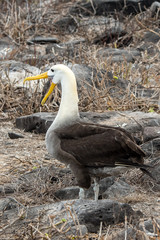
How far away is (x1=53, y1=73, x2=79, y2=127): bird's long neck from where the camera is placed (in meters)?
3.79

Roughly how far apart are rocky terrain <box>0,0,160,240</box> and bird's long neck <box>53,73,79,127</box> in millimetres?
487

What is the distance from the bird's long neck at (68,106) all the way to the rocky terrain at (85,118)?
1.60ft

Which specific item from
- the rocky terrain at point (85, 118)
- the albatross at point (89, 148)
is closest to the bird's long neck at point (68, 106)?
the albatross at point (89, 148)

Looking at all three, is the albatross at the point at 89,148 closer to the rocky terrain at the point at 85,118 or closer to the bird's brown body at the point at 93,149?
the bird's brown body at the point at 93,149

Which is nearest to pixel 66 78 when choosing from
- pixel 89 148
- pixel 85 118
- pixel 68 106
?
pixel 68 106

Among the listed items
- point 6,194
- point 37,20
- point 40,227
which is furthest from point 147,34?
point 40,227

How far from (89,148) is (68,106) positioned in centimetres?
37

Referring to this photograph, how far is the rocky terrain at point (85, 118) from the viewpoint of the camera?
10.3 ft

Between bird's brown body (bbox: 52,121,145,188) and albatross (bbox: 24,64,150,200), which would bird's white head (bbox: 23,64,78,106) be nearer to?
albatross (bbox: 24,64,150,200)

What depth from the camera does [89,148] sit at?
11.9 feet

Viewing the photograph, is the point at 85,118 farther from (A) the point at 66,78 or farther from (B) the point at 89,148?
(B) the point at 89,148

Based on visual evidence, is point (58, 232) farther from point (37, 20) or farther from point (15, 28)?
point (37, 20)

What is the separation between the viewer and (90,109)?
593 centimetres

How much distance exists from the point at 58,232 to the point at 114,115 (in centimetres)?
257
